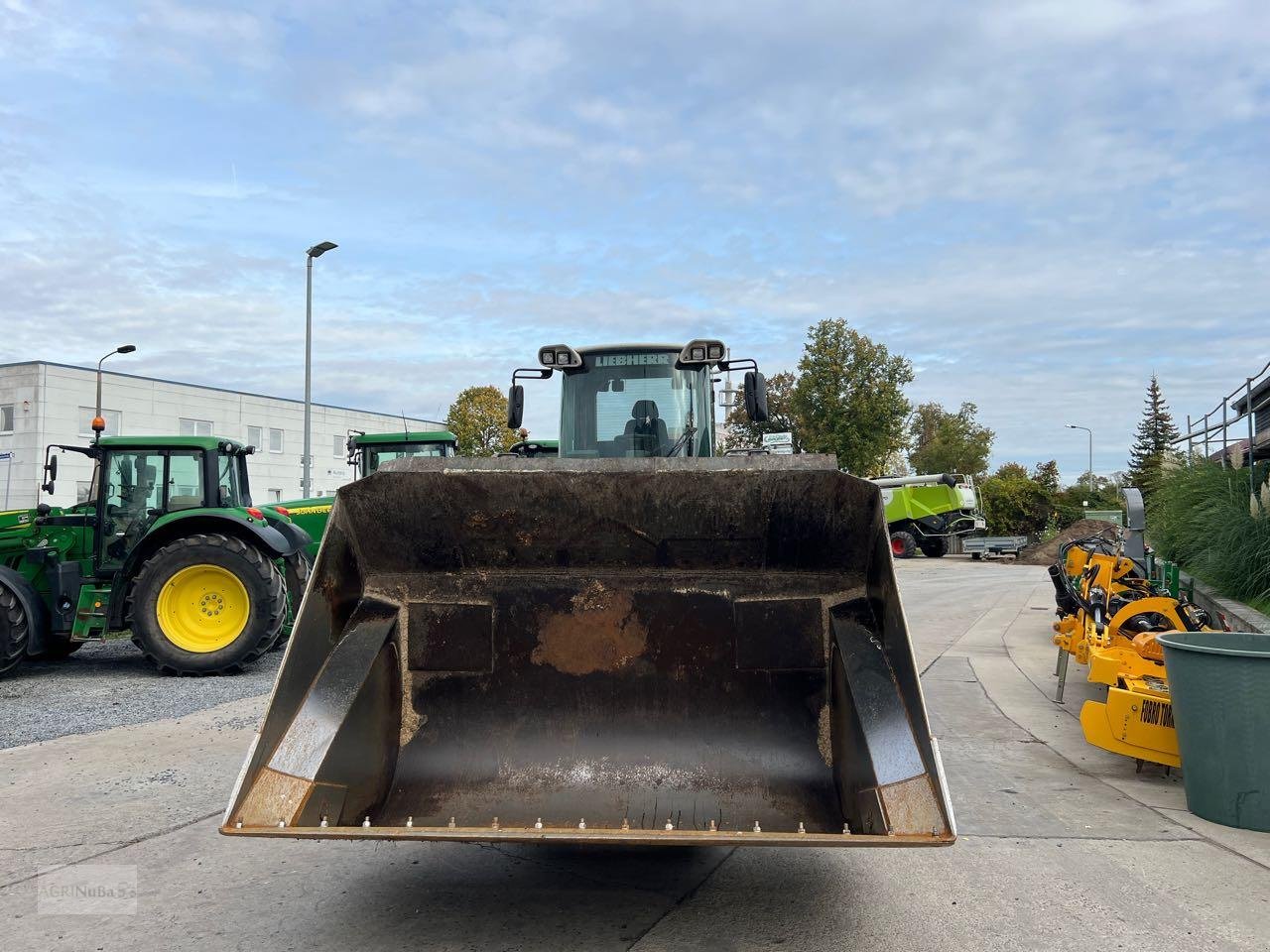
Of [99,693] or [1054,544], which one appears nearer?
[99,693]

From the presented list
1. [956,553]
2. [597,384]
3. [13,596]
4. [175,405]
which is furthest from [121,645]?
[175,405]

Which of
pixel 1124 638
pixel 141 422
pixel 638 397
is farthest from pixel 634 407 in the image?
pixel 141 422

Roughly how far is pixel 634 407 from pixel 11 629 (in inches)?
215

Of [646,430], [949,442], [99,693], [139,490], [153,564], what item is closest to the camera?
[646,430]

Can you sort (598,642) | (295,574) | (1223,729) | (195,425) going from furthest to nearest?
(195,425)
(295,574)
(1223,729)
(598,642)

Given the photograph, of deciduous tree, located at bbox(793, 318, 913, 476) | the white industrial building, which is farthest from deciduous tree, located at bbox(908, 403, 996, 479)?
the white industrial building

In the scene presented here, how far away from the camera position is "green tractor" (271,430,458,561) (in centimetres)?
1263

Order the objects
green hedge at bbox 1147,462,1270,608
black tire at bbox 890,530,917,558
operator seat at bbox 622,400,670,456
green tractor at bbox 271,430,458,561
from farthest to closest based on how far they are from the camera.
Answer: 1. black tire at bbox 890,530,917,558
2. green tractor at bbox 271,430,458,561
3. green hedge at bbox 1147,462,1270,608
4. operator seat at bbox 622,400,670,456

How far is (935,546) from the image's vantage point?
32.2 metres

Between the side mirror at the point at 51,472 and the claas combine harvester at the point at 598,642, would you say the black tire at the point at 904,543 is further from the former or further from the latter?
the claas combine harvester at the point at 598,642

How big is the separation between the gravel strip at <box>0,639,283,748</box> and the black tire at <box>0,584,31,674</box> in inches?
11.2

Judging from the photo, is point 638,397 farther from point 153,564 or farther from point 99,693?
point 99,693

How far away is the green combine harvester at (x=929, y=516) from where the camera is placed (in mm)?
30875

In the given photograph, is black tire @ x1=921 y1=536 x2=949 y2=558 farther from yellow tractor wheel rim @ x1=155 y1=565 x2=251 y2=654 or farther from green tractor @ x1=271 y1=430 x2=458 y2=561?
yellow tractor wheel rim @ x1=155 y1=565 x2=251 y2=654
